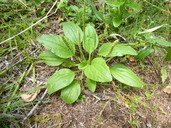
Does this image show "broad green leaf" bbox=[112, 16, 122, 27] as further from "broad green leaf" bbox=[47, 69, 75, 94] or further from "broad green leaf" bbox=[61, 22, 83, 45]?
"broad green leaf" bbox=[47, 69, 75, 94]

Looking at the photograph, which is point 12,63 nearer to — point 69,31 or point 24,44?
point 24,44

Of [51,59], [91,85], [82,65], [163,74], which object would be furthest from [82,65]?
[163,74]

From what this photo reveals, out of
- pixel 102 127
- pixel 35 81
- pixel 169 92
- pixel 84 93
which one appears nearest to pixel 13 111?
pixel 35 81

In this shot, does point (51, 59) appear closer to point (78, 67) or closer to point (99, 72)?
point (78, 67)

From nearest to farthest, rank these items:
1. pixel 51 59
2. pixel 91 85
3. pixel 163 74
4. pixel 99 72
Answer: pixel 99 72, pixel 91 85, pixel 51 59, pixel 163 74

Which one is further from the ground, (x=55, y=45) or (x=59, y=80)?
(x=55, y=45)

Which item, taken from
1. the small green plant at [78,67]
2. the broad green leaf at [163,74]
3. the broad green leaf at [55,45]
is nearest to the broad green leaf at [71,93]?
the small green plant at [78,67]

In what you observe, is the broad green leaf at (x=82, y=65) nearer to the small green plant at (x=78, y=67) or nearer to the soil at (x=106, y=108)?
the small green plant at (x=78, y=67)
